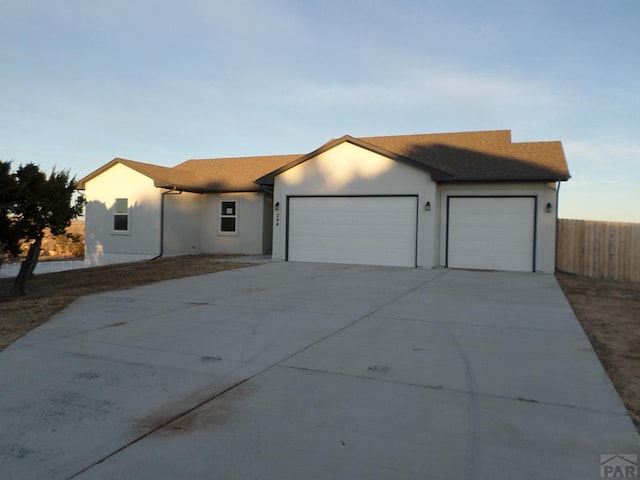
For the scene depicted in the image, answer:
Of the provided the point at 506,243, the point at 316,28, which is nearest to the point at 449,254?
the point at 506,243

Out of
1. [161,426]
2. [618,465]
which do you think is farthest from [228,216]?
[618,465]

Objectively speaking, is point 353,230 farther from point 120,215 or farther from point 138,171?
point 120,215

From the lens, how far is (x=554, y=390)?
4.75m

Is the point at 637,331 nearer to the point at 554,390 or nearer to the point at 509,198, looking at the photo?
the point at 554,390

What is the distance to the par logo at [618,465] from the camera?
3238 mm

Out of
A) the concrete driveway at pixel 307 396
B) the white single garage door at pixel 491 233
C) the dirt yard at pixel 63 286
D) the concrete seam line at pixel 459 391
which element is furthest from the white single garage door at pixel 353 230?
the concrete seam line at pixel 459 391

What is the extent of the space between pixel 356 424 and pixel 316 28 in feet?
48.9

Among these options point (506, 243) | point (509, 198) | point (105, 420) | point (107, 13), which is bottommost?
point (105, 420)

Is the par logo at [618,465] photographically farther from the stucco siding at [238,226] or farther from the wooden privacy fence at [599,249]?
the stucco siding at [238,226]

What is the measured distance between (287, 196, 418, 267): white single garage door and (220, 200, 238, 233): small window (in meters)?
4.27

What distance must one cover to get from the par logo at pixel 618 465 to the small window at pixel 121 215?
20214 mm

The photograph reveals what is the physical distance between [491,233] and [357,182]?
470cm

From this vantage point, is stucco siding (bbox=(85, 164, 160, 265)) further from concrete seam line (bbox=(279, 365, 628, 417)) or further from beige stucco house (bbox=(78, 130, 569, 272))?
concrete seam line (bbox=(279, 365, 628, 417))

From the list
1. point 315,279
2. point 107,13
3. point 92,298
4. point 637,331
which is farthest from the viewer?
point 107,13
